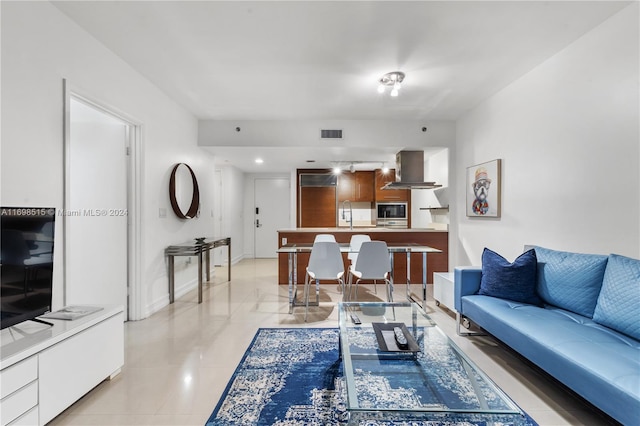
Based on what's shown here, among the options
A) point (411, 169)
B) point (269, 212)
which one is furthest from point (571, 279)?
point (269, 212)

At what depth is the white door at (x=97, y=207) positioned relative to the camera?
2537 millimetres

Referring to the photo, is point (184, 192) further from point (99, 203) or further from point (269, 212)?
point (269, 212)

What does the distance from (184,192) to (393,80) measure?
3.07 metres

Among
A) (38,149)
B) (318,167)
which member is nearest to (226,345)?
(38,149)

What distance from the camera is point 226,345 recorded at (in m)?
2.45

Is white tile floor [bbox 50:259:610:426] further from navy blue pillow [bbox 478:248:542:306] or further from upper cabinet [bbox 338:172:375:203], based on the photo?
upper cabinet [bbox 338:172:375:203]

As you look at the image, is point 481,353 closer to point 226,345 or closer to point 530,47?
point 226,345

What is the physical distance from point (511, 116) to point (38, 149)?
171 inches

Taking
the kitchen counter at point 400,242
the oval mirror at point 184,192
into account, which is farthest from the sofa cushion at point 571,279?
the oval mirror at point 184,192

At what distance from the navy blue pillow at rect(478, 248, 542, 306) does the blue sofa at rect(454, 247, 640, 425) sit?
54 millimetres

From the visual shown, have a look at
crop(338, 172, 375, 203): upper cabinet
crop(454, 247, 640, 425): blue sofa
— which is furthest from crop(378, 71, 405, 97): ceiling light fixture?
crop(338, 172, 375, 203): upper cabinet

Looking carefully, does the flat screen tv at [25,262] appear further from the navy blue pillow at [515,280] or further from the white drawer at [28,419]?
the navy blue pillow at [515,280]

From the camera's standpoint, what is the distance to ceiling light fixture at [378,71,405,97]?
2.97m

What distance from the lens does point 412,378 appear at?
1496 millimetres
